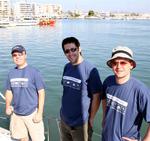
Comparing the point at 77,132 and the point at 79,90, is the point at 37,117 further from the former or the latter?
the point at 79,90

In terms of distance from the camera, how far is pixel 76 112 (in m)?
3.84

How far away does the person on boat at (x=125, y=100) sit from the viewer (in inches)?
111

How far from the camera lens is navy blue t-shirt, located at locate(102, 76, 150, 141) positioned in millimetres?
2797

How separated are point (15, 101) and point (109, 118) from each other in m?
1.69

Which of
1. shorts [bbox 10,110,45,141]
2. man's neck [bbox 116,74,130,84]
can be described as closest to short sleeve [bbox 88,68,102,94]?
man's neck [bbox 116,74,130,84]

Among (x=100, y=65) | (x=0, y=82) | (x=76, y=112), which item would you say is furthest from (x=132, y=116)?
(x=100, y=65)

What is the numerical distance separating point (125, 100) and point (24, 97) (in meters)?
1.77

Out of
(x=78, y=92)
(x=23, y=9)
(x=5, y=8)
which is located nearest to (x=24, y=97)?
(x=78, y=92)

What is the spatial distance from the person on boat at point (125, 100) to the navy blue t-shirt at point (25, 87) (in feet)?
4.62

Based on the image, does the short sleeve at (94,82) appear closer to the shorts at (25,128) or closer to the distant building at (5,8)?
the shorts at (25,128)

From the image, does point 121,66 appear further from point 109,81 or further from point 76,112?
point 76,112

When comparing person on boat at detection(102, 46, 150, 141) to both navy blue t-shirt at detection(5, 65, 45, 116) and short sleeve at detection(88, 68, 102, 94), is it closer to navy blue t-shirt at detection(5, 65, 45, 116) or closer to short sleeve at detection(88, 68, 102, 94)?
short sleeve at detection(88, 68, 102, 94)

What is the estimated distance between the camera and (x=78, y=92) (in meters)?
3.75

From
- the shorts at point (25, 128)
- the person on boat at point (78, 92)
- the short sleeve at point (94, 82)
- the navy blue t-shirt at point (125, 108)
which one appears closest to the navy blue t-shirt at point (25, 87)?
the shorts at point (25, 128)
